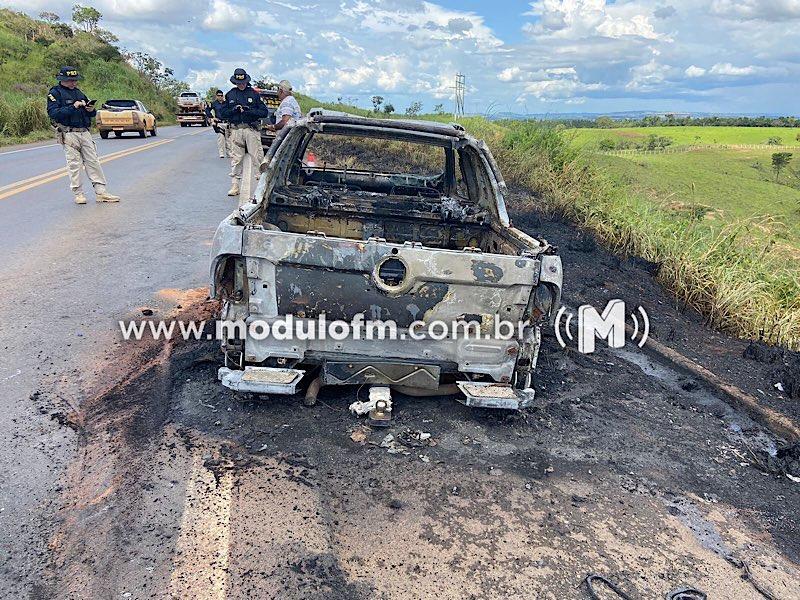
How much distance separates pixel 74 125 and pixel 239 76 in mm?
2569

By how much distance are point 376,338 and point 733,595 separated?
209 cm

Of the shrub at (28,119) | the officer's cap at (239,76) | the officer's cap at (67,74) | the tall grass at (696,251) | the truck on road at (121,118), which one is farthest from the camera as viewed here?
the truck on road at (121,118)

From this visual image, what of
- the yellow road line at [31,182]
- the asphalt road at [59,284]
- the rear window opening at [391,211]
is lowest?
the asphalt road at [59,284]

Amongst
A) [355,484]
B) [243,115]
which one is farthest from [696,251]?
[243,115]

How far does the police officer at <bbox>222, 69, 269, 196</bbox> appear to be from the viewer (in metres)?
9.42

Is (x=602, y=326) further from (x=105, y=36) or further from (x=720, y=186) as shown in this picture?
(x=105, y=36)

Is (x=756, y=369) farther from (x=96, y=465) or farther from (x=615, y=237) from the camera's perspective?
(x=96, y=465)

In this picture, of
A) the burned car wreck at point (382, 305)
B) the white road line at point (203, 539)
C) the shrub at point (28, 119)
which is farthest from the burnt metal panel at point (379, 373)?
the shrub at point (28, 119)

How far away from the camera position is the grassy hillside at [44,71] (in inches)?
823

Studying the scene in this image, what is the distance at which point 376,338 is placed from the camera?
11.5 ft

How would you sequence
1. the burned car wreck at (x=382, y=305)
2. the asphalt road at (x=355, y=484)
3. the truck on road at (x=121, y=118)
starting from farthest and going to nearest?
the truck on road at (x=121, y=118), the burned car wreck at (x=382, y=305), the asphalt road at (x=355, y=484)

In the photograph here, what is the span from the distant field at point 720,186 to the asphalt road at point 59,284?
6380 millimetres

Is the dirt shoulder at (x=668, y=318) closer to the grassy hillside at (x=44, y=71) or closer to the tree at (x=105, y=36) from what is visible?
the grassy hillside at (x=44, y=71)

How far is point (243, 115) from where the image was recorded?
373 inches
